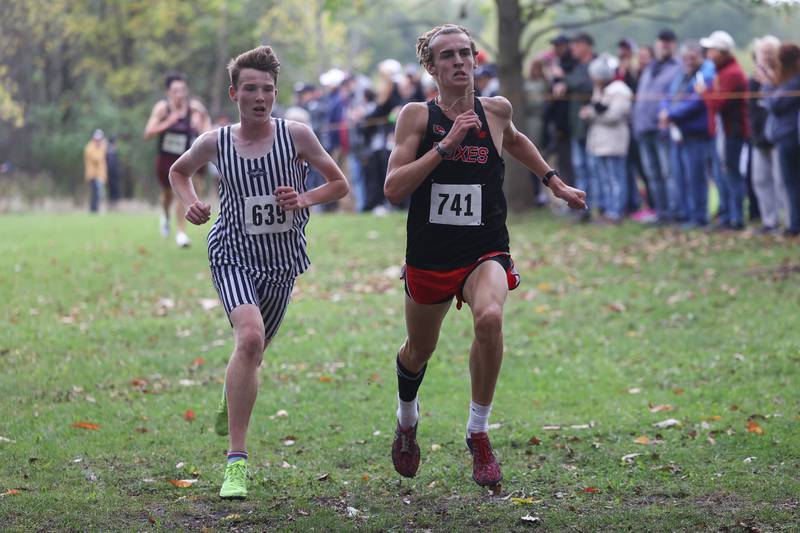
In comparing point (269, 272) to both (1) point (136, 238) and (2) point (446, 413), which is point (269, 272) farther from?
(1) point (136, 238)

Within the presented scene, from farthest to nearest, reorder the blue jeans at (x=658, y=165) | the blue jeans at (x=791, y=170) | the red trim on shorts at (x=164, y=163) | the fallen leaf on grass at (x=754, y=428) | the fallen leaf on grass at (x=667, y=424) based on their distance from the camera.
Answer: the blue jeans at (x=658, y=165) < the red trim on shorts at (x=164, y=163) < the blue jeans at (x=791, y=170) < the fallen leaf on grass at (x=667, y=424) < the fallen leaf on grass at (x=754, y=428)

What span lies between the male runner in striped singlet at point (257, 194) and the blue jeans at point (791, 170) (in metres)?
8.84

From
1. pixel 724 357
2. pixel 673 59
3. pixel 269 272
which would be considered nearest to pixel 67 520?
pixel 269 272

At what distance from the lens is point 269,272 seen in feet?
20.4

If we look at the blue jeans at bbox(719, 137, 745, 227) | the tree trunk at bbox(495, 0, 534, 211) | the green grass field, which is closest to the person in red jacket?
the blue jeans at bbox(719, 137, 745, 227)

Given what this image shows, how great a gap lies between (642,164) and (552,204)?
2969 millimetres

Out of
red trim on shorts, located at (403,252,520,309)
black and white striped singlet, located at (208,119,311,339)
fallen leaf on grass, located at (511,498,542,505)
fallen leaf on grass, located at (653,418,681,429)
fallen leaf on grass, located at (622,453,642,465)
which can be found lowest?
fallen leaf on grass, located at (653,418,681,429)

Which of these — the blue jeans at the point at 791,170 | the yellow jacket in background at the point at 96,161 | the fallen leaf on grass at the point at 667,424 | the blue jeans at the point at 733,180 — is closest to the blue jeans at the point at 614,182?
the blue jeans at the point at 733,180

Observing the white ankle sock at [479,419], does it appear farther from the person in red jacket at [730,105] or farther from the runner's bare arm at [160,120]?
the runner's bare arm at [160,120]

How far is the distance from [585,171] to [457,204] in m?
12.3

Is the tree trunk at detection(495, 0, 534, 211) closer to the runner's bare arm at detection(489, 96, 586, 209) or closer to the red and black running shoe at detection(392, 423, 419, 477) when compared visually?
the runner's bare arm at detection(489, 96, 586, 209)

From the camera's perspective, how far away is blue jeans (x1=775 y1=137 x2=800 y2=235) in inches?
539

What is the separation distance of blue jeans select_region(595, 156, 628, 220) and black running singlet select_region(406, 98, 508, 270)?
10.9 metres

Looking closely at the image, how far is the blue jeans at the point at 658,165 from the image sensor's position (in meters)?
16.1
